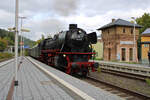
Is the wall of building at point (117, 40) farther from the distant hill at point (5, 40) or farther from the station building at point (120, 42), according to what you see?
the distant hill at point (5, 40)

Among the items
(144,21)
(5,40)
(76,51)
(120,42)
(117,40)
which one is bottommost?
(76,51)

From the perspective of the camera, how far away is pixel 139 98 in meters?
6.98

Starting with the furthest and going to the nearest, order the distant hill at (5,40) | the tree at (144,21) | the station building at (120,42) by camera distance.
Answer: the distant hill at (5,40) < the tree at (144,21) < the station building at (120,42)

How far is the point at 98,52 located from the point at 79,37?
30.8m

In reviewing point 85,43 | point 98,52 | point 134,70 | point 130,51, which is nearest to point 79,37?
point 85,43

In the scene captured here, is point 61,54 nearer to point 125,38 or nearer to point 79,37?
point 79,37

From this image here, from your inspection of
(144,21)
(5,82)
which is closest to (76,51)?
(5,82)

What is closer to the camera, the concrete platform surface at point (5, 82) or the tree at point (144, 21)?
the concrete platform surface at point (5, 82)

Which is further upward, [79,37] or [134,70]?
[79,37]

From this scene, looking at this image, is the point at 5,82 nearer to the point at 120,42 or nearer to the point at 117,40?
the point at 117,40

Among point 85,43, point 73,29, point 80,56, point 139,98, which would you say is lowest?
point 139,98

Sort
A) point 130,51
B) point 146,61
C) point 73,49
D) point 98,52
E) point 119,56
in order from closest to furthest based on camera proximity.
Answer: point 73,49 < point 146,61 < point 119,56 < point 130,51 < point 98,52

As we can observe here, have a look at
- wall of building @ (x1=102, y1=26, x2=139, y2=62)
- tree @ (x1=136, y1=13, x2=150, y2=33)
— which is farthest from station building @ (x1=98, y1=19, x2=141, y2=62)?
tree @ (x1=136, y1=13, x2=150, y2=33)

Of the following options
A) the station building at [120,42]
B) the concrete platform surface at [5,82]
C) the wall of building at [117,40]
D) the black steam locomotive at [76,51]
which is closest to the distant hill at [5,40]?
the wall of building at [117,40]
